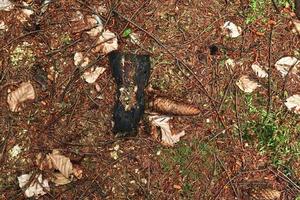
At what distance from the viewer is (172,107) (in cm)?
352

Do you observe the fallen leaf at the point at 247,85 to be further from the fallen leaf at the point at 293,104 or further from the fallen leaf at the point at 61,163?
the fallen leaf at the point at 61,163

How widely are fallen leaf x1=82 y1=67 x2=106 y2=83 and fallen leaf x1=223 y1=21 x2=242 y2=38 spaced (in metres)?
1.09

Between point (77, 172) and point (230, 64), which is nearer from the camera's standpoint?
point (77, 172)

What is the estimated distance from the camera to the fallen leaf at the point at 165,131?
3.49 m

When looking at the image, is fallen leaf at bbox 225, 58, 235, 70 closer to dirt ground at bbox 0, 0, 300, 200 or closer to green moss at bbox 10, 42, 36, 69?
dirt ground at bbox 0, 0, 300, 200

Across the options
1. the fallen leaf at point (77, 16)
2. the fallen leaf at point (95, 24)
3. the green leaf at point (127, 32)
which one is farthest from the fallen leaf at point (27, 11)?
the green leaf at point (127, 32)

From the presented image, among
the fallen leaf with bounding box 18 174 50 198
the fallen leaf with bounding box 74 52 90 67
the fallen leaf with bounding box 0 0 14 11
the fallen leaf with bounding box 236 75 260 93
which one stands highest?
the fallen leaf with bounding box 0 0 14 11

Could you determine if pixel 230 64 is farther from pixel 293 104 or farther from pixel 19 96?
pixel 19 96

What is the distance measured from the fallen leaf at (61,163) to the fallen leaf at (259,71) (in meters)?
1.67

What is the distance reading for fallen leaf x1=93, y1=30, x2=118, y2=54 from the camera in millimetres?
3638

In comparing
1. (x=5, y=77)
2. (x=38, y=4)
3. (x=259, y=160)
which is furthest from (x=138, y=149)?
(x=38, y=4)

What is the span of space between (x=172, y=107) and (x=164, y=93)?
0.17m

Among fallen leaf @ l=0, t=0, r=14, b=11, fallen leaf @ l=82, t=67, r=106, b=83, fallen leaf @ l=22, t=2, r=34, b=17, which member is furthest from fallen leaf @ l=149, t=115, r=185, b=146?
fallen leaf @ l=0, t=0, r=14, b=11

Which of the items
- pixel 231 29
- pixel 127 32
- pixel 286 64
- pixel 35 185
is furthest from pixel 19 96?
pixel 286 64
